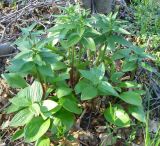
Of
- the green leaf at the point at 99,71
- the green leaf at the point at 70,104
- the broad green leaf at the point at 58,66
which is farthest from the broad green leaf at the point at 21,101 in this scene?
the green leaf at the point at 99,71

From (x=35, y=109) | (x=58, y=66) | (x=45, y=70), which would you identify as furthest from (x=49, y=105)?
(x=58, y=66)

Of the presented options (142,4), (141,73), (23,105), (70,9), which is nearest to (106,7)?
(142,4)

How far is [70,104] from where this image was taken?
99.7 inches

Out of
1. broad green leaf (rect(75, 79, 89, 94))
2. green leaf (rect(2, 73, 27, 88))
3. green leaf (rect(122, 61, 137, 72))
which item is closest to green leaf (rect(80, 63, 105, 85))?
broad green leaf (rect(75, 79, 89, 94))

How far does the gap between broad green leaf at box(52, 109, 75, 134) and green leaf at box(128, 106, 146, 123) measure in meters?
0.38

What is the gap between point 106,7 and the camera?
11.3 ft

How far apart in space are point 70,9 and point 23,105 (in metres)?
0.67

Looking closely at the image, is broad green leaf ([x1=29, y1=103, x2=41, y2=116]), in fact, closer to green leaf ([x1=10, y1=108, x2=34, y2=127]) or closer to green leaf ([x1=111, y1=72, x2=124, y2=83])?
green leaf ([x1=10, y1=108, x2=34, y2=127])

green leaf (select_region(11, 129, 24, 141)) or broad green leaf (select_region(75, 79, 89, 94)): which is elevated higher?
broad green leaf (select_region(75, 79, 89, 94))

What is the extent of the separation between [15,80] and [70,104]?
1.34ft

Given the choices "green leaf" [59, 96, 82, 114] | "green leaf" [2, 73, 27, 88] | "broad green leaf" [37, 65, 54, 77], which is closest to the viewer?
"broad green leaf" [37, 65, 54, 77]

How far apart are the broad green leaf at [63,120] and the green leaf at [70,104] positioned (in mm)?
51

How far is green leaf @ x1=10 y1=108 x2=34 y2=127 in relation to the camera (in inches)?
95.6

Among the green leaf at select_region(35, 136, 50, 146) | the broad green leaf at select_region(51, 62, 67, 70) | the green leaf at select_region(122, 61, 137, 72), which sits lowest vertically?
the green leaf at select_region(35, 136, 50, 146)
